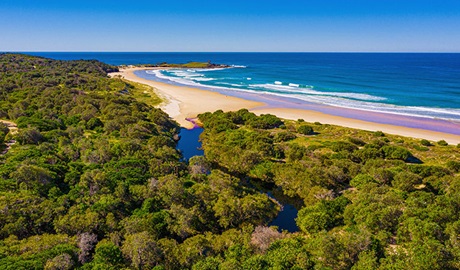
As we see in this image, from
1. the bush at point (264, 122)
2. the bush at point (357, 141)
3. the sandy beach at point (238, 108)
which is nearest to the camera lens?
the bush at point (357, 141)

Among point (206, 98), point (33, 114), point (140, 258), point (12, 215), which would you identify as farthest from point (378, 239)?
point (206, 98)

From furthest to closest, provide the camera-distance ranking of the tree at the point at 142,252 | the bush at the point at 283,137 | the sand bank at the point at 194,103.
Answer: the sand bank at the point at 194,103, the bush at the point at 283,137, the tree at the point at 142,252

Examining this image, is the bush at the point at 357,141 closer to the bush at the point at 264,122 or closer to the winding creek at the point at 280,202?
the bush at the point at 264,122

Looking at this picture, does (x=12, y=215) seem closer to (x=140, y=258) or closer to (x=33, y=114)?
(x=140, y=258)

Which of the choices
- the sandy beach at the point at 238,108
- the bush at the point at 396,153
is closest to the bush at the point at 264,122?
the sandy beach at the point at 238,108

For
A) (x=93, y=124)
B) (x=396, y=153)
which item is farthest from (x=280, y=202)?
(x=93, y=124)

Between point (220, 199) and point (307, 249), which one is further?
point (220, 199)
